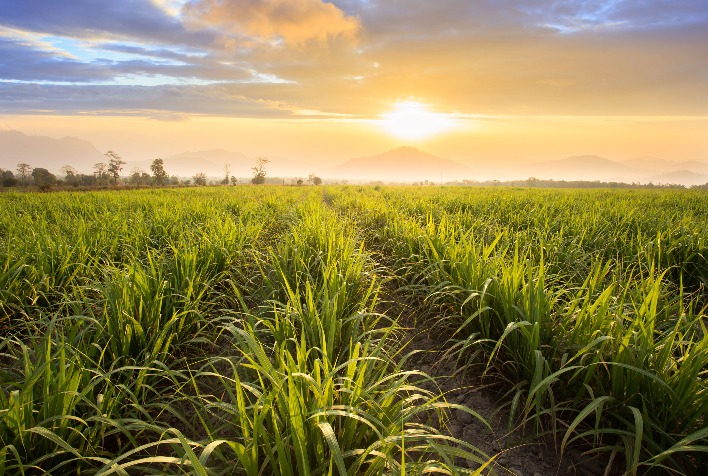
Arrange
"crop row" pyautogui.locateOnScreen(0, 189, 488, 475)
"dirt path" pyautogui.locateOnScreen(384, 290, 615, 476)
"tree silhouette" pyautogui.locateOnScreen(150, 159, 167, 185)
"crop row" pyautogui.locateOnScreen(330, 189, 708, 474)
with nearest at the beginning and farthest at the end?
"crop row" pyautogui.locateOnScreen(0, 189, 488, 475) → "crop row" pyautogui.locateOnScreen(330, 189, 708, 474) → "dirt path" pyautogui.locateOnScreen(384, 290, 615, 476) → "tree silhouette" pyautogui.locateOnScreen(150, 159, 167, 185)

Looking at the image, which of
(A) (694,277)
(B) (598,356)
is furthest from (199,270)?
(A) (694,277)

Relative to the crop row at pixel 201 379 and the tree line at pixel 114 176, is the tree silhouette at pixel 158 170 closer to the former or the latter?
the tree line at pixel 114 176

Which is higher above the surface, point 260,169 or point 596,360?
point 260,169

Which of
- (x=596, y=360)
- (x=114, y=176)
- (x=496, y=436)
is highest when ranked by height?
(x=114, y=176)

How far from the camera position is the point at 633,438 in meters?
1.83

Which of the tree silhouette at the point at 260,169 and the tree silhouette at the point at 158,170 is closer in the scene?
the tree silhouette at the point at 158,170

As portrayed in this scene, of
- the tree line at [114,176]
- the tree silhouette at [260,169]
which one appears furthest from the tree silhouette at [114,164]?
the tree silhouette at [260,169]

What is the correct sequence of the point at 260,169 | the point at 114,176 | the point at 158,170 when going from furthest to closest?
the point at 260,169, the point at 114,176, the point at 158,170

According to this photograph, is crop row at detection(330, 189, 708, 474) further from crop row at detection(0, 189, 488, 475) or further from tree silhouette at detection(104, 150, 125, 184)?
tree silhouette at detection(104, 150, 125, 184)

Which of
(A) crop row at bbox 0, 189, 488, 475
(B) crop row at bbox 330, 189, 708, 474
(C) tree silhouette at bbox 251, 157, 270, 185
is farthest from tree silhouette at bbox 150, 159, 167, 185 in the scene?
(B) crop row at bbox 330, 189, 708, 474

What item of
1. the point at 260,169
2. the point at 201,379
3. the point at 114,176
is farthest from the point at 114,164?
the point at 201,379

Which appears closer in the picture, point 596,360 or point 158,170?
point 596,360

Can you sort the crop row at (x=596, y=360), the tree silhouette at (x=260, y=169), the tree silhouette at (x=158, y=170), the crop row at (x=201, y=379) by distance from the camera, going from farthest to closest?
1. the tree silhouette at (x=260, y=169)
2. the tree silhouette at (x=158, y=170)
3. the crop row at (x=596, y=360)
4. the crop row at (x=201, y=379)

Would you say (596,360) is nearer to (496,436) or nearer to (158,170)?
(496,436)
